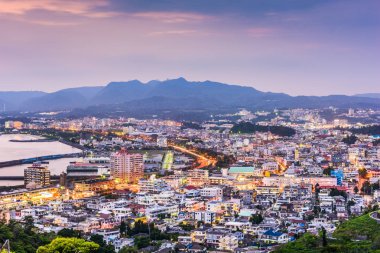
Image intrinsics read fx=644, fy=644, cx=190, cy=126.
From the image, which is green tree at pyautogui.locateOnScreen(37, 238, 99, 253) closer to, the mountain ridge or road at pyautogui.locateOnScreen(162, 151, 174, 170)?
road at pyautogui.locateOnScreen(162, 151, 174, 170)

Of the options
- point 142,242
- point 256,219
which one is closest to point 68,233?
point 142,242

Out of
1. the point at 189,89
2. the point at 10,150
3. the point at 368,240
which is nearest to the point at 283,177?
the point at 368,240

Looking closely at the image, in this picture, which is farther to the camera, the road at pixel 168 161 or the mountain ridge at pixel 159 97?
the mountain ridge at pixel 159 97

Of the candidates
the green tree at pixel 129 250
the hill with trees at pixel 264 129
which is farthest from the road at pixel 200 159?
the green tree at pixel 129 250

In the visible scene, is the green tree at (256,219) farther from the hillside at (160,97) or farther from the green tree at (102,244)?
the hillside at (160,97)

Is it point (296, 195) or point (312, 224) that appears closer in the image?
point (312, 224)

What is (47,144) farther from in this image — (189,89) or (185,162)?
(189,89)

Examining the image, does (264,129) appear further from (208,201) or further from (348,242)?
(348,242)

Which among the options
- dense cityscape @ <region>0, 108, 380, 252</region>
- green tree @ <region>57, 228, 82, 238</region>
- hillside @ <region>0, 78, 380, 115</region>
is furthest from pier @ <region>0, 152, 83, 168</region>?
hillside @ <region>0, 78, 380, 115</region>
